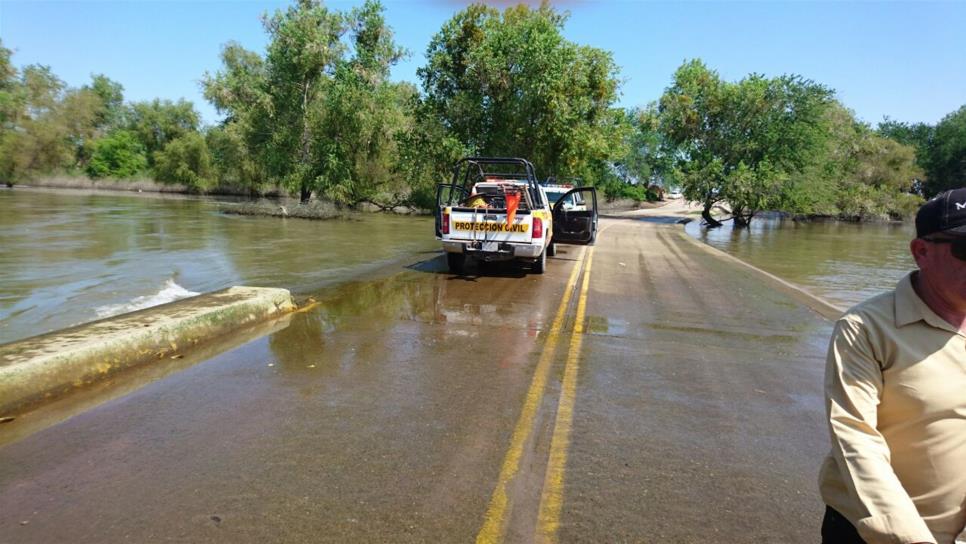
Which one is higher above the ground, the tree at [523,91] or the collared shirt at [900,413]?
the tree at [523,91]

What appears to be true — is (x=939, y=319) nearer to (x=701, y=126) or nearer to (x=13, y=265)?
(x=13, y=265)

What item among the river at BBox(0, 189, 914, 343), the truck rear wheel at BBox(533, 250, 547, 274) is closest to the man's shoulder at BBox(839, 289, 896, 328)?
the river at BBox(0, 189, 914, 343)

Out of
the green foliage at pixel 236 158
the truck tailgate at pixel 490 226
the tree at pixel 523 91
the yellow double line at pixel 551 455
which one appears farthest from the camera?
the green foliage at pixel 236 158

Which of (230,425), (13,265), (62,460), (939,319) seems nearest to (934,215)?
(939,319)

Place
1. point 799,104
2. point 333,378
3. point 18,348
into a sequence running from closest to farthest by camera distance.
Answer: point 18,348 < point 333,378 < point 799,104

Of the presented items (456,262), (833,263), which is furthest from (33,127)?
(833,263)

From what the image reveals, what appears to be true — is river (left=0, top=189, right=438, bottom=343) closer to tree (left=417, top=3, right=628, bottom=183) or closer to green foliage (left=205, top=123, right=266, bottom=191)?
tree (left=417, top=3, right=628, bottom=183)

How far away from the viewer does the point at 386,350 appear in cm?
639

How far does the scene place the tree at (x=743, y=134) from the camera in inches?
1598

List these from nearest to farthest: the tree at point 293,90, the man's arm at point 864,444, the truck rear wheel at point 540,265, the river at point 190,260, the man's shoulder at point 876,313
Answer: the man's arm at point 864,444
the man's shoulder at point 876,313
the river at point 190,260
the truck rear wheel at point 540,265
the tree at point 293,90

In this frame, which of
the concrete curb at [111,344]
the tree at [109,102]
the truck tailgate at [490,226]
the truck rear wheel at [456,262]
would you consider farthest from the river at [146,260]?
the tree at [109,102]

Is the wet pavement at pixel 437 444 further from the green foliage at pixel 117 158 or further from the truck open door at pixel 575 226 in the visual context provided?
the green foliage at pixel 117 158

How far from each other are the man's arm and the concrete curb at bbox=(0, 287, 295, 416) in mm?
5436

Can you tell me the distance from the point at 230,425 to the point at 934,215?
4374mm
